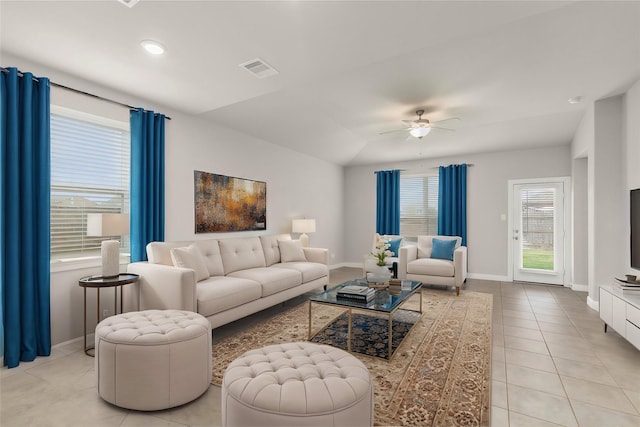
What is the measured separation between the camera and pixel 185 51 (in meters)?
2.66

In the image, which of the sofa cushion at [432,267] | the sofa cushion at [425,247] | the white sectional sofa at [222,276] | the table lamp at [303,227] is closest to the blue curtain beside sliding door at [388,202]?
the sofa cushion at [425,247]

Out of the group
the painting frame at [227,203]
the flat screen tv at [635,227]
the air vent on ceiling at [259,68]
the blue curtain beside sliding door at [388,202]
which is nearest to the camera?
the air vent on ceiling at [259,68]

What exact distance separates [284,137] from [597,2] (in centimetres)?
404

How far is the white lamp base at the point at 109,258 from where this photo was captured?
2.89 metres

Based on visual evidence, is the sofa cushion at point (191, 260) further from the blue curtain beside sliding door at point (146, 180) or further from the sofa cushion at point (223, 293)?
the blue curtain beside sliding door at point (146, 180)

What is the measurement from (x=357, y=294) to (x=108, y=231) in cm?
226

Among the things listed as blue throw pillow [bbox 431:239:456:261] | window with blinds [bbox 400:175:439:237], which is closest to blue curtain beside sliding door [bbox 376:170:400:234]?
window with blinds [bbox 400:175:439:237]

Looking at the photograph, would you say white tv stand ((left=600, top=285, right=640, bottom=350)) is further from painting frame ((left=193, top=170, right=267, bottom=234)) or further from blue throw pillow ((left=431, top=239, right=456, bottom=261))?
painting frame ((left=193, top=170, right=267, bottom=234))

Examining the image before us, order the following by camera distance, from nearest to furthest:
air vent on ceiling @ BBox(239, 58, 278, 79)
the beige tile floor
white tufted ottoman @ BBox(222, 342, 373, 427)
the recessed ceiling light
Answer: white tufted ottoman @ BBox(222, 342, 373, 427)
the beige tile floor
the recessed ceiling light
air vent on ceiling @ BBox(239, 58, 278, 79)

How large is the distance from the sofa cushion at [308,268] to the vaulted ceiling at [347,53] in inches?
83.0

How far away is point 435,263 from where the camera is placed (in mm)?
5148

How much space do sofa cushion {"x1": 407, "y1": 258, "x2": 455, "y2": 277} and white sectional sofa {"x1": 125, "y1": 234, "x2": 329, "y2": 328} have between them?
151cm

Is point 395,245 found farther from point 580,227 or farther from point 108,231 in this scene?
point 108,231

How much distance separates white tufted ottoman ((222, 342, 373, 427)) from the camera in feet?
4.42
